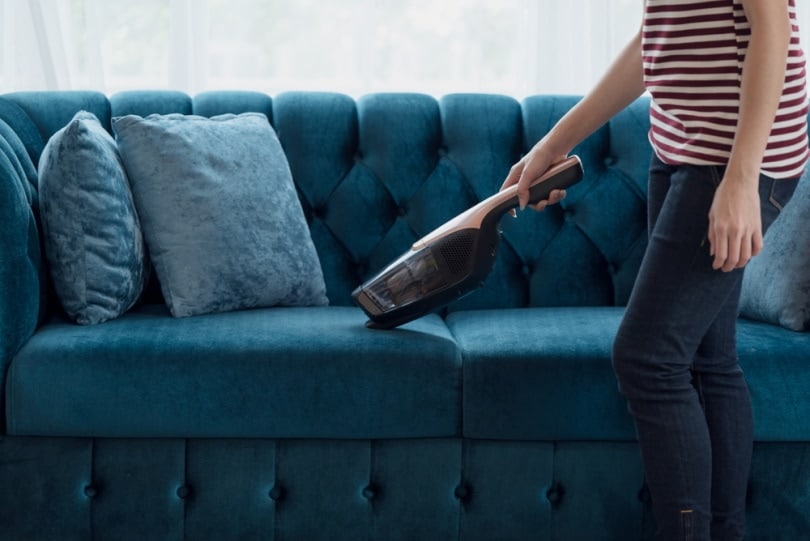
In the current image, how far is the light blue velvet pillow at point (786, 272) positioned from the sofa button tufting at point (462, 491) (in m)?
0.66

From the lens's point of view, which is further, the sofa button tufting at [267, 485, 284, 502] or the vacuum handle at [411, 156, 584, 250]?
the sofa button tufting at [267, 485, 284, 502]

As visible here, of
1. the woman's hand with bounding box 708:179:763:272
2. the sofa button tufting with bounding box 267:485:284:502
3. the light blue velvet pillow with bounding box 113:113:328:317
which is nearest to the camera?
the woman's hand with bounding box 708:179:763:272

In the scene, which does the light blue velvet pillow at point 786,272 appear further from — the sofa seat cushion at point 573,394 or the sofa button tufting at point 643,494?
the sofa button tufting at point 643,494

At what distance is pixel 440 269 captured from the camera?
170 centimetres

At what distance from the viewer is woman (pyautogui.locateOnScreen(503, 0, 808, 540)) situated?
1175 mm

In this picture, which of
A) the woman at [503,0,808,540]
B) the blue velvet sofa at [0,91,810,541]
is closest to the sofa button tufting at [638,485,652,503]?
the blue velvet sofa at [0,91,810,541]

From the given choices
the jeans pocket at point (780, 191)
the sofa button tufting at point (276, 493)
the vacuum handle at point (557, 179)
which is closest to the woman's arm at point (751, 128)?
the jeans pocket at point (780, 191)

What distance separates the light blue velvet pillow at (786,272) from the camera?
1.76 m

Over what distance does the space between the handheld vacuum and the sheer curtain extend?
958mm

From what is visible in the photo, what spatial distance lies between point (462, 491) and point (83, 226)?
83 cm

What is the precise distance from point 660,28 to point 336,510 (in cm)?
94

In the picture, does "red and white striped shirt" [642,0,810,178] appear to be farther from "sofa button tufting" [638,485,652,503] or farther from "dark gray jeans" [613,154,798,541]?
"sofa button tufting" [638,485,652,503]

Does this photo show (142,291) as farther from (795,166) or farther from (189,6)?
(795,166)

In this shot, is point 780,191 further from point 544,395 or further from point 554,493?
point 554,493
